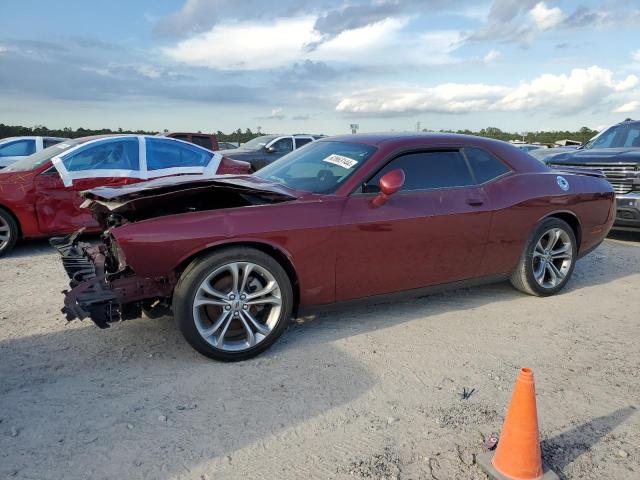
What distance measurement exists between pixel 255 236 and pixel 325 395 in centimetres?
110

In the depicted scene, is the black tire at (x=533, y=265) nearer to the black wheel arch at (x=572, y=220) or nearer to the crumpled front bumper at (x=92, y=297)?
the black wheel arch at (x=572, y=220)

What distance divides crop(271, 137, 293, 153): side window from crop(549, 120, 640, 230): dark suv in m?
8.78

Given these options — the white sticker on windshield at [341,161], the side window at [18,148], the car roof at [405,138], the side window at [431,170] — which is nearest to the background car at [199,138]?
the side window at [18,148]

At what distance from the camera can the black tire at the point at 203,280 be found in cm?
321

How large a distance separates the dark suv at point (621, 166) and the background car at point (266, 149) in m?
7.89

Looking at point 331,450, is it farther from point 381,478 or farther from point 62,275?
point 62,275

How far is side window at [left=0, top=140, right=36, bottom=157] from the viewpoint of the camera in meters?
11.5

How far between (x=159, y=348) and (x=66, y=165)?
398 centimetres

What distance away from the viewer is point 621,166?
7.49m

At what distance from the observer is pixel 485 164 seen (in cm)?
450

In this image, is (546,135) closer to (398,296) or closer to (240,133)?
(240,133)

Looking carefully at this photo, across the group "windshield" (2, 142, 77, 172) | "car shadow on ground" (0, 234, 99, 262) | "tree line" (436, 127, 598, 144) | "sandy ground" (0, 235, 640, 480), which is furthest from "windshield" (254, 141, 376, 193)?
"tree line" (436, 127, 598, 144)

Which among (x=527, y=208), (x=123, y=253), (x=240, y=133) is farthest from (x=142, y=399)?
(x=240, y=133)

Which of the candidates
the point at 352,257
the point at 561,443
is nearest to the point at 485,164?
the point at 352,257
